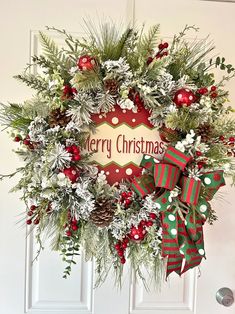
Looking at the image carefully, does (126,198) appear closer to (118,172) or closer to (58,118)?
(118,172)

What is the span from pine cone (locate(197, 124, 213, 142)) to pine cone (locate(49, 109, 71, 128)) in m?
0.25

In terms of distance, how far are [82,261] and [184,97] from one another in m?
0.65

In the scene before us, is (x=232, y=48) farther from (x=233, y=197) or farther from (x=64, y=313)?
(x=64, y=313)

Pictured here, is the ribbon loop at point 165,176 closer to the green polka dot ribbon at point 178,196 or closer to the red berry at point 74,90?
the green polka dot ribbon at point 178,196

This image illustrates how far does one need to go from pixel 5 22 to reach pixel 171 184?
713 millimetres

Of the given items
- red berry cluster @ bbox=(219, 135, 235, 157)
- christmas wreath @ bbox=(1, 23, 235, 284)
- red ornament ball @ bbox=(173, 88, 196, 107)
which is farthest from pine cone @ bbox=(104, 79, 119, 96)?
red berry cluster @ bbox=(219, 135, 235, 157)

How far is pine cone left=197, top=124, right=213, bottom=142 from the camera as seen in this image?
0.65m

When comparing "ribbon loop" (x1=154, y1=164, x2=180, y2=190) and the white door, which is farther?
the white door

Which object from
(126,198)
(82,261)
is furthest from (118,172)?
(82,261)

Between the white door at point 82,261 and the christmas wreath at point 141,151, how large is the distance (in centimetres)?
37

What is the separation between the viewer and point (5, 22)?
0.99 m

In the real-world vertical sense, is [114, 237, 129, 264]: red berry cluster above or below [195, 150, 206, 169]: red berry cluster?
below

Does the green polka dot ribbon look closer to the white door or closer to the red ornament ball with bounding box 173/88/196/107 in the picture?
the red ornament ball with bounding box 173/88/196/107

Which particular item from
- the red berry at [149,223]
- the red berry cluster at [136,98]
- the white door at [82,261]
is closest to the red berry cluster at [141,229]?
the red berry at [149,223]
